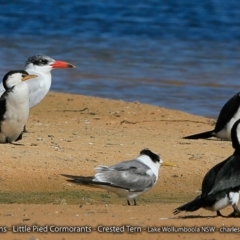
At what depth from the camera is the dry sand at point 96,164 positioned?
8.02 metres

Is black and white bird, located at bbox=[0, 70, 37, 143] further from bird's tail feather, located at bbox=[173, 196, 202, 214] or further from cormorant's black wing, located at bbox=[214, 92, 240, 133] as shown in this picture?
bird's tail feather, located at bbox=[173, 196, 202, 214]

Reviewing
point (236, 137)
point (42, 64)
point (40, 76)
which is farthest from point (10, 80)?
point (236, 137)

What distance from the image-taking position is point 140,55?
2352 cm

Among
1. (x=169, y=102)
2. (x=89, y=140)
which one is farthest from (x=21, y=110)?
(x=169, y=102)

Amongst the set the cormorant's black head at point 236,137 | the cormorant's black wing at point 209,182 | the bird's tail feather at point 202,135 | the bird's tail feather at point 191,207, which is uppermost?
the cormorant's black head at point 236,137

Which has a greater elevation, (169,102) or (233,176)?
(233,176)

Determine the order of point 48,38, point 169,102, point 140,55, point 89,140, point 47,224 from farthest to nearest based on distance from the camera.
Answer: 1. point 48,38
2. point 140,55
3. point 169,102
4. point 89,140
5. point 47,224

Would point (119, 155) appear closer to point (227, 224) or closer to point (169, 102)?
point (227, 224)

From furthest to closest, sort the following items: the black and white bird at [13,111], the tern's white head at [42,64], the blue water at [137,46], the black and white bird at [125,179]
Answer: the blue water at [137,46] < the tern's white head at [42,64] < the black and white bird at [13,111] < the black and white bird at [125,179]

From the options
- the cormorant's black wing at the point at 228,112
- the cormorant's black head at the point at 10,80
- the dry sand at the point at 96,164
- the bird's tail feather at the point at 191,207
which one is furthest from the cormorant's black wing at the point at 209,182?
the cormorant's black head at the point at 10,80

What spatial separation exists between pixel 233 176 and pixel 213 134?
187 inches

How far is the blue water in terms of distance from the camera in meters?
18.9

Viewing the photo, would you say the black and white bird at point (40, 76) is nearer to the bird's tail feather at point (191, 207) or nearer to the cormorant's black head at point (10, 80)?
the cormorant's black head at point (10, 80)

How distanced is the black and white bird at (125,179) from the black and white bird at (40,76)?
15.5 ft
